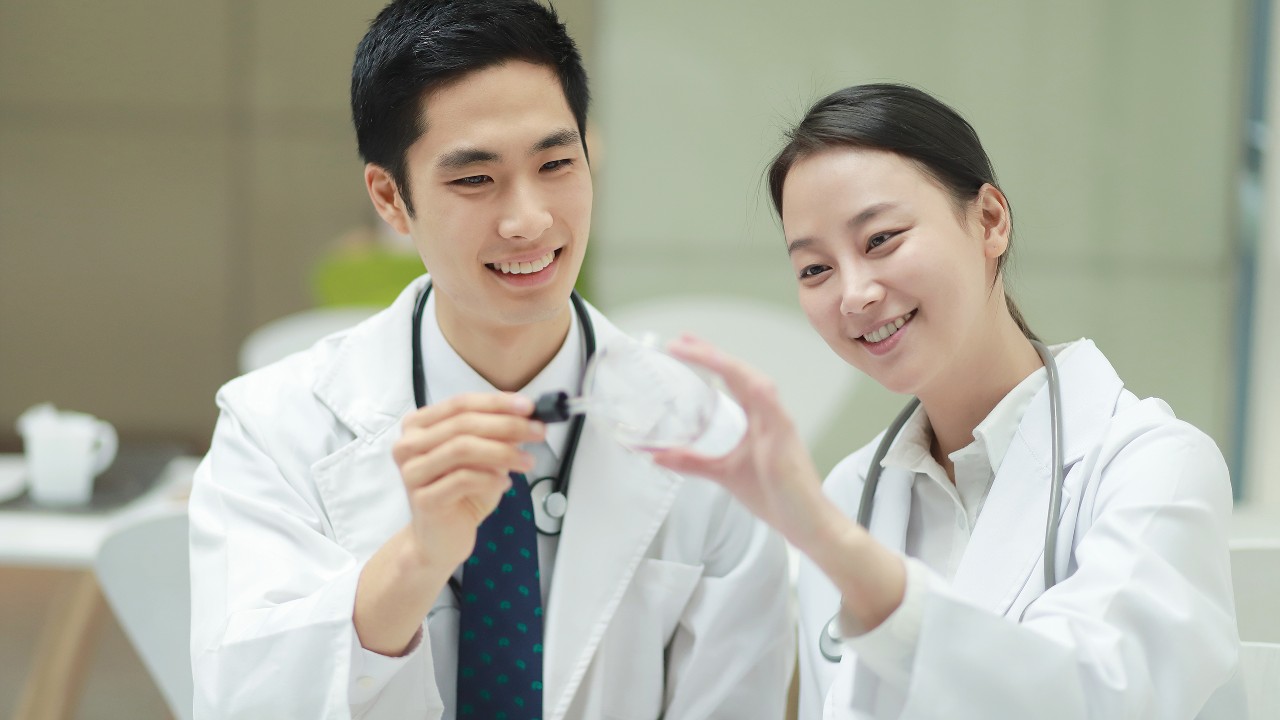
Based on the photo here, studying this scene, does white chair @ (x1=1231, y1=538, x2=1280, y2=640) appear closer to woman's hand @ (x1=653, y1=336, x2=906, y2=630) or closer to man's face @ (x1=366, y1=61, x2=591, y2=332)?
woman's hand @ (x1=653, y1=336, x2=906, y2=630)

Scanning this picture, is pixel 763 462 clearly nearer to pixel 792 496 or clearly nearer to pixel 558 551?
pixel 792 496

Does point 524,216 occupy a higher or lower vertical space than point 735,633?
higher

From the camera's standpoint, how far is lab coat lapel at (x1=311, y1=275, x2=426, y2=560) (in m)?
1.46

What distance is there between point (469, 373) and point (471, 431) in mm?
506

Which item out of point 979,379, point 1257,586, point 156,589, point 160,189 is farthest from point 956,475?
point 160,189

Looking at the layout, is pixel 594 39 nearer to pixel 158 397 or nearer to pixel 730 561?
pixel 158 397

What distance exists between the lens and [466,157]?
1.40 metres

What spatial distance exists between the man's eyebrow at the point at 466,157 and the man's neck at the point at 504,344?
0.24 meters

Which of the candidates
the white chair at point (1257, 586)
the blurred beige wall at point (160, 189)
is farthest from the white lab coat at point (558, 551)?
the blurred beige wall at point (160, 189)

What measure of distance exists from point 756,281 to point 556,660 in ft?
9.07

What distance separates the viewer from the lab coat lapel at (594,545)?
4.73 feet

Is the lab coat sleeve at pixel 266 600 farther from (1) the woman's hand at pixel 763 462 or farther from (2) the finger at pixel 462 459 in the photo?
(1) the woman's hand at pixel 763 462

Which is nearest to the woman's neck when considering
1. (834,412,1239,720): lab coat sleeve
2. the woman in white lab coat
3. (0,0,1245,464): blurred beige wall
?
the woman in white lab coat

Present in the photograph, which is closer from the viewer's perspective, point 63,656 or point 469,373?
point 469,373
